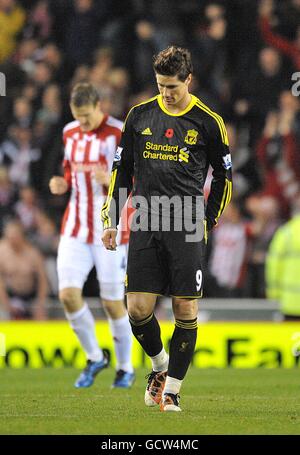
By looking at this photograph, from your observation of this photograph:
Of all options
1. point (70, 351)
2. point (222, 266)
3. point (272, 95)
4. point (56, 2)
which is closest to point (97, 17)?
point (56, 2)

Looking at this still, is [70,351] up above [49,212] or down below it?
below

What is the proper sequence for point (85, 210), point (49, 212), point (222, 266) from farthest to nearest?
1. point (49, 212)
2. point (222, 266)
3. point (85, 210)

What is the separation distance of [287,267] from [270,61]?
11.6ft

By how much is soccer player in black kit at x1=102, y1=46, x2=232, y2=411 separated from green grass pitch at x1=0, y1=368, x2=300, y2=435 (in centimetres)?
47

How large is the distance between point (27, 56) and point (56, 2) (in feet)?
3.61

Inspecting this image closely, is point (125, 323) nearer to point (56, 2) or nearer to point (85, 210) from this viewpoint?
point (85, 210)

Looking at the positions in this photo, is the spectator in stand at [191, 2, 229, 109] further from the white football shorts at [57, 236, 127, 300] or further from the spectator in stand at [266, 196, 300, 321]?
the white football shorts at [57, 236, 127, 300]

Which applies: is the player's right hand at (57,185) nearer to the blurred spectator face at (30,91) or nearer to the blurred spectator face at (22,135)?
the blurred spectator face at (22,135)

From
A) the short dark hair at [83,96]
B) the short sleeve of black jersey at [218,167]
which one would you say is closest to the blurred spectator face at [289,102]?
the short dark hair at [83,96]

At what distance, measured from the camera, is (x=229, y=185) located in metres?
7.82

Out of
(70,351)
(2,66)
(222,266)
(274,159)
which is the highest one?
(2,66)

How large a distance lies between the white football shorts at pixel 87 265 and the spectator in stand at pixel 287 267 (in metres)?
3.54

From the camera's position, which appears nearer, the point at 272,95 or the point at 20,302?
→ the point at 20,302

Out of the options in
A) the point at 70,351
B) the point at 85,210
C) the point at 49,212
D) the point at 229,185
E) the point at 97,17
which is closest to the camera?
the point at 229,185
